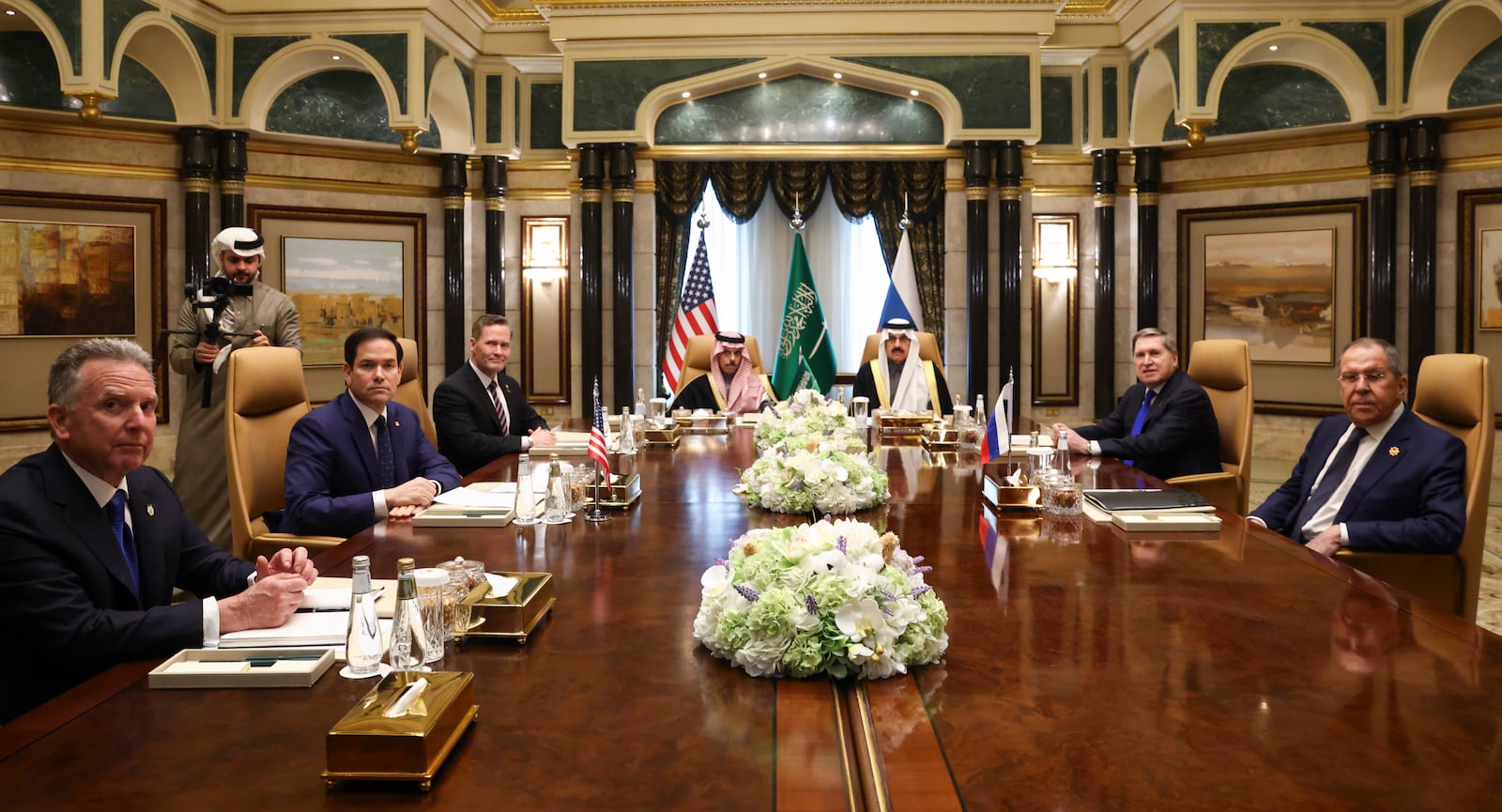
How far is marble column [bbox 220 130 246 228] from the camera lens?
8141mm

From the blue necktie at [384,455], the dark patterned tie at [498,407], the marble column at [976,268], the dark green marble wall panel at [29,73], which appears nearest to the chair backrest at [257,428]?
the blue necktie at [384,455]

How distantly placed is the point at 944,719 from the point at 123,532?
1651 mm

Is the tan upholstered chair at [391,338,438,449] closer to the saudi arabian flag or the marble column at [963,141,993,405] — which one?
the saudi arabian flag

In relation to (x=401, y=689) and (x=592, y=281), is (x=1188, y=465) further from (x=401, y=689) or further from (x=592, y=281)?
(x=592, y=281)

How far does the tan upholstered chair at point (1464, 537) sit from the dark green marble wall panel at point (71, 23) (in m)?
7.42

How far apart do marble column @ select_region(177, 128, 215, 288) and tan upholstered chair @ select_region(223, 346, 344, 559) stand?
5.22m

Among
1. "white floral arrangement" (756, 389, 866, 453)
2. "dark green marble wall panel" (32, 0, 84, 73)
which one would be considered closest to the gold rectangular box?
"white floral arrangement" (756, 389, 866, 453)

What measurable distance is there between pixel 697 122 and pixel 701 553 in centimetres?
720

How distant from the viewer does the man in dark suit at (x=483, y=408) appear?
4.63 metres

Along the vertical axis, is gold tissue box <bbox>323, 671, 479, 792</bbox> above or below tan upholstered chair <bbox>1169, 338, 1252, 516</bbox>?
below

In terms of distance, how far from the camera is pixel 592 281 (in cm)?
907

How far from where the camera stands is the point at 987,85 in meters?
8.60

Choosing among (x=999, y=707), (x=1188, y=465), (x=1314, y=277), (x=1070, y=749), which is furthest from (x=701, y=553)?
(x=1314, y=277)

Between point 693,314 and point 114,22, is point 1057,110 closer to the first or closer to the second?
point 693,314
